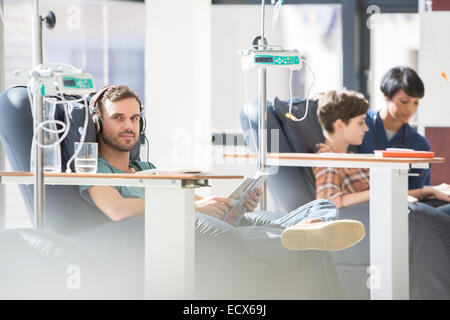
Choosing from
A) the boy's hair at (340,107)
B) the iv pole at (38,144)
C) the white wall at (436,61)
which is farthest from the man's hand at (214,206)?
the white wall at (436,61)

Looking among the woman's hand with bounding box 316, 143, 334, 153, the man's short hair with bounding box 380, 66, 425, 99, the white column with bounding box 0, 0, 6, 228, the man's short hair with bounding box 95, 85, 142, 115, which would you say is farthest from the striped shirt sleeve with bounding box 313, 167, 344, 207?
the white column with bounding box 0, 0, 6, 228

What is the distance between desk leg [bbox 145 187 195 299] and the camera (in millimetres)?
2014

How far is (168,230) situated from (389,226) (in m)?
0.89

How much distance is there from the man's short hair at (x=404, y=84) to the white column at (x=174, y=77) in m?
1.60

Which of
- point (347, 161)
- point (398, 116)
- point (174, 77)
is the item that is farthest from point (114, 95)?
point (174, 77)

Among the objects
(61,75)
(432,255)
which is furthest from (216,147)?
(61,75)

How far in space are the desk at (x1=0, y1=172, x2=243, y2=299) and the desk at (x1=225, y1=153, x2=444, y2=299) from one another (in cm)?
82

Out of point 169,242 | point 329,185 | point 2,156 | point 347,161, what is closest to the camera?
point 169,242

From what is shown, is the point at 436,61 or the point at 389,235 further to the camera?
the point at 436,61

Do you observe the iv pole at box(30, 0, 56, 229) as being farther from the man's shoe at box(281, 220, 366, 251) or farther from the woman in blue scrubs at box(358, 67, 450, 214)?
the woman in blue scrubs at box(358, 67, 450, 214)

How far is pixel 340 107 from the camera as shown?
3199 millimetres

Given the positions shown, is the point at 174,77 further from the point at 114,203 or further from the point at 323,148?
the point at 114,203

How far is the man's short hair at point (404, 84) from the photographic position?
3645 millimetres

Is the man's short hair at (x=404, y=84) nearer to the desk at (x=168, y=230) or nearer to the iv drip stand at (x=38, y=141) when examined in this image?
the desk at (x=168, y=230)
